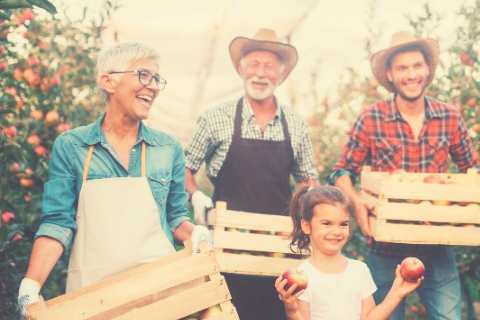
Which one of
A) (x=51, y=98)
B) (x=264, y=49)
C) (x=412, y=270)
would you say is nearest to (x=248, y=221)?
(x=412, y=270)

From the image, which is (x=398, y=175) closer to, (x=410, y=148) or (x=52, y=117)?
(x=410, y=148)

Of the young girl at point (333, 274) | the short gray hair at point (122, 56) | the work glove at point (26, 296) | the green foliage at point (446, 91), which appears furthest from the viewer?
the green foliage at point (446, 91)

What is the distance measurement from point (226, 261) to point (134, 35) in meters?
5.50

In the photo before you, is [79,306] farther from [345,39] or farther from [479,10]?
[345,39]

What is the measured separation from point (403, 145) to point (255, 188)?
0.78m

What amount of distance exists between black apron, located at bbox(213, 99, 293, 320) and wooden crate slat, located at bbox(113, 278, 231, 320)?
48.2 inches

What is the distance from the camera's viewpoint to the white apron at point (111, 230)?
245 cm

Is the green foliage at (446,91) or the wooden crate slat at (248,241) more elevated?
the green foliage at (446,91)

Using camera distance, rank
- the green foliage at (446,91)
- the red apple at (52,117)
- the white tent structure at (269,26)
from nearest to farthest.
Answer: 1. the red apple at (52,117)
2. the green foliage at (446,91)
3. the white tent structure at (269,26)

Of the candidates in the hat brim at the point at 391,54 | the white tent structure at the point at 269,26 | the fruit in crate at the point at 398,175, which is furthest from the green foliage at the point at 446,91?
the fruit in crate at the point at 398,175

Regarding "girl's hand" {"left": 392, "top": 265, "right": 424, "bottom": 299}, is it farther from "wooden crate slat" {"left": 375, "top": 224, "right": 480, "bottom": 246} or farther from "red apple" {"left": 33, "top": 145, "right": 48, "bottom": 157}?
"red apple" {"left": 33, "top": 145, "right": 48, "bottom": 157}

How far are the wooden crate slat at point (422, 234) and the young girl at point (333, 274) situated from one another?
20 centimetres

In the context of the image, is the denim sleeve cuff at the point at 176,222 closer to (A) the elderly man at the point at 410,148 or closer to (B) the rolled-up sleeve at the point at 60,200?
(B) the rolled-up sleeve at the point at 60,200

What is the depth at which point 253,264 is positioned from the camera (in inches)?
122
